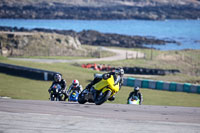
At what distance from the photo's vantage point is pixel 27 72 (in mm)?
27719

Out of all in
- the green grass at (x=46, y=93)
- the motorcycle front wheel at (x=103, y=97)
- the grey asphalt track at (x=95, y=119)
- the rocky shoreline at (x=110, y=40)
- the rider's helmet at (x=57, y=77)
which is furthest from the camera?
→ the rocky shoreline at (x=110, y=40)

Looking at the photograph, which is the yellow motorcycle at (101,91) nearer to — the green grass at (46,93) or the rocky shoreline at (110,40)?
the green grass at (46,93)

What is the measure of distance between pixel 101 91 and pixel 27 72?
17325mm

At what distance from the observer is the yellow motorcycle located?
36.7ft

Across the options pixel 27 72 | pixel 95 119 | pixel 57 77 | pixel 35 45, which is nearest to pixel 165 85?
pixel 27 72

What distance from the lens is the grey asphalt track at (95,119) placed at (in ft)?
24.7

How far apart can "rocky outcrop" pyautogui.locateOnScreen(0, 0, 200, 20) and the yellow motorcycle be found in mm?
126219

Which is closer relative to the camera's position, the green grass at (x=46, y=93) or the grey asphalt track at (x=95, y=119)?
the grey asphalt track at (x=95, y=119)

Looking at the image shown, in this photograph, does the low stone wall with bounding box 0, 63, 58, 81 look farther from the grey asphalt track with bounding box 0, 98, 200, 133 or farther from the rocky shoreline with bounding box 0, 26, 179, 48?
the rocky shoreline with bounding box 0, 26, 179, 48

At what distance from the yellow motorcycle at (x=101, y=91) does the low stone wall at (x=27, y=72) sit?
47.5 feet

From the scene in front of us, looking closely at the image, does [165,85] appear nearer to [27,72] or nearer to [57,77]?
[27,72]

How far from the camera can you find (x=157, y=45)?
84125 millimetres

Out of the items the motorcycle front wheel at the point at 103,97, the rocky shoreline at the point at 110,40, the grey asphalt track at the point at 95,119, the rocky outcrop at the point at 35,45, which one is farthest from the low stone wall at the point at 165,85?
the rocky shoreline at the point at 110,40

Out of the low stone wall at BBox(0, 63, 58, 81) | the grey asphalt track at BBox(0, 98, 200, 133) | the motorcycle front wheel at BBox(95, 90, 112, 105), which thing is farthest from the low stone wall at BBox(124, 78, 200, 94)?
the motorcycle front wheel at BBox(95, 90, 112, 105)
